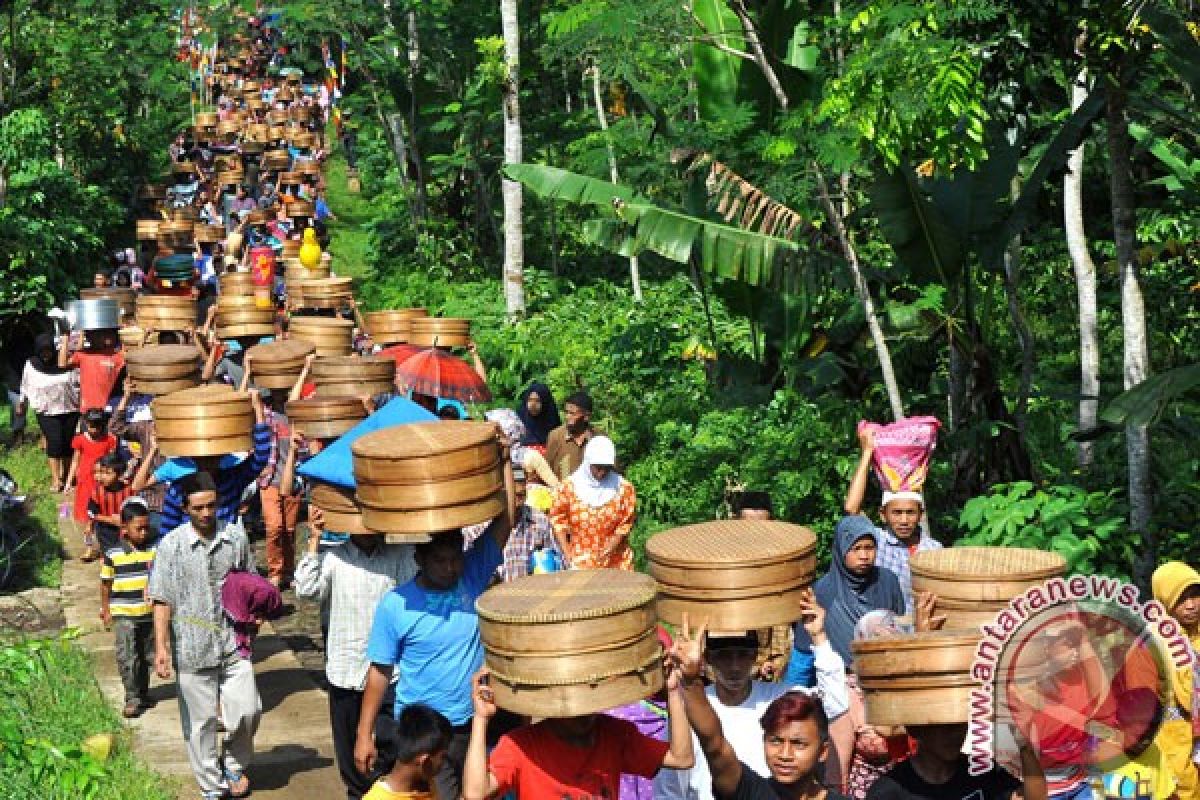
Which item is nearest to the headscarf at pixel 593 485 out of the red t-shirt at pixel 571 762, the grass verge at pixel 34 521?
the red t-shirt at pixel 571 762

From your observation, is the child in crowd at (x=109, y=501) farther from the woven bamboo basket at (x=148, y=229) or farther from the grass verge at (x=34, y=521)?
the woven bamboo basket at (x=148, y=229)

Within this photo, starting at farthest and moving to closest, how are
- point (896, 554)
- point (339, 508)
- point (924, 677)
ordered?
point (339, 508) → point (896, 554) → point (924, 677)

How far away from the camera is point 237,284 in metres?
18.6

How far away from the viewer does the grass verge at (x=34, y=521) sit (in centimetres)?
1361

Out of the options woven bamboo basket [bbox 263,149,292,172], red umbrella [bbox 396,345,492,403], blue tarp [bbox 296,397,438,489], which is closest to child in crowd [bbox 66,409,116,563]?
red umbrella [bbox 396,345,492,403]

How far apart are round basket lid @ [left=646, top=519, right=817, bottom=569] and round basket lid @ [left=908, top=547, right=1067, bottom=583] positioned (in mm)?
434

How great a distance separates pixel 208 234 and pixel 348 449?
17.0m

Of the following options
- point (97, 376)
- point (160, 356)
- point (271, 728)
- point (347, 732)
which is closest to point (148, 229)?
point (97, 376)

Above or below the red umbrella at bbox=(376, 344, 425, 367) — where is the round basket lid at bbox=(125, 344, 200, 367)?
below

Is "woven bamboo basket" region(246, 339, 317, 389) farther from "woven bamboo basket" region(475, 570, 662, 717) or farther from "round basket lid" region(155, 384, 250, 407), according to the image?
"woven bamboo basket" region(475, 570, 662, 717)

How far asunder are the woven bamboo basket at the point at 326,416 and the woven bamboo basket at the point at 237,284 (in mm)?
7928

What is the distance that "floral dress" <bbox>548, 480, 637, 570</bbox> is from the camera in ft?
33.3

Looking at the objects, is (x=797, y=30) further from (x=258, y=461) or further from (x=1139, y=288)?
(x=258, y=461)

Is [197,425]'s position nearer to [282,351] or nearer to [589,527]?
[589,527]
